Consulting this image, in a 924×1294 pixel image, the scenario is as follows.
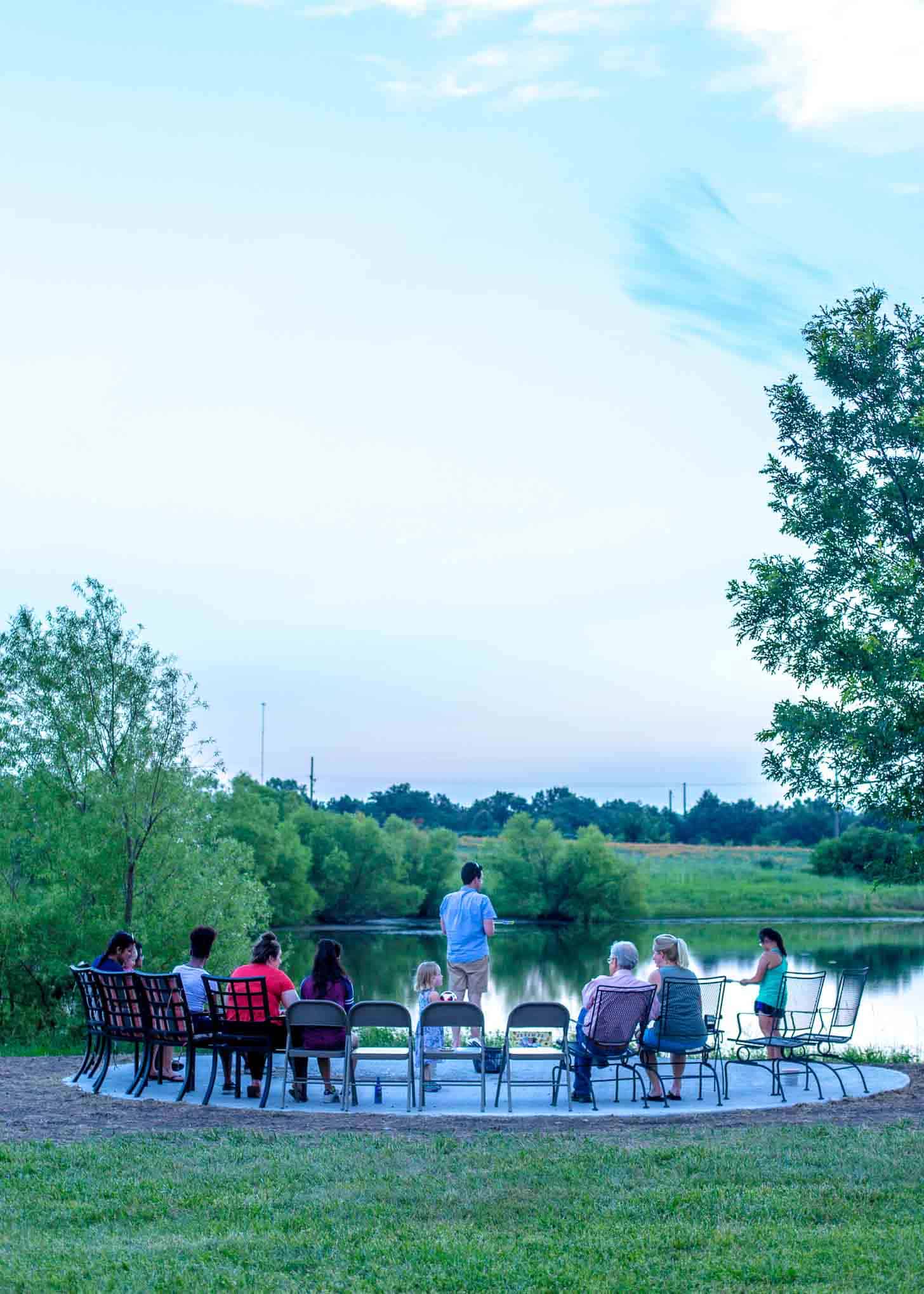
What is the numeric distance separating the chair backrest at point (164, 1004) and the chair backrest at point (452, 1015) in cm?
196

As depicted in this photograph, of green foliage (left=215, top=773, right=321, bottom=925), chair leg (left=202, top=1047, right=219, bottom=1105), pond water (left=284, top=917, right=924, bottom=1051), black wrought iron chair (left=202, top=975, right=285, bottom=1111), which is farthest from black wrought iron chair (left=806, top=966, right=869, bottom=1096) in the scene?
green foliage (left=215, top=773, right=321, bottom=925)

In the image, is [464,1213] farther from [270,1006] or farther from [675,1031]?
[675,1031]

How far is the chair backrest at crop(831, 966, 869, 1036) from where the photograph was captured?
10.5m

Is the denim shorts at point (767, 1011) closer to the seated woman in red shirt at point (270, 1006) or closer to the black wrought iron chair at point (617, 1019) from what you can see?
the black wrought iron chair at point (617, 1019)

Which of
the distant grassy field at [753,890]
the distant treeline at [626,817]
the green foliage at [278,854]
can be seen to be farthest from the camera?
the distant treeline at [626,817]

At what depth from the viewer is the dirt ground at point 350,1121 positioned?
8.09m

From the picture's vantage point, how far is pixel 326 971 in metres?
9.91

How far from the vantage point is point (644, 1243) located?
213 inches

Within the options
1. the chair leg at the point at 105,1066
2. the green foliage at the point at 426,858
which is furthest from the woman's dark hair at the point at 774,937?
the green foliage at the point at 426,858

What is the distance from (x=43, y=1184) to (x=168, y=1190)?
25.1 inches

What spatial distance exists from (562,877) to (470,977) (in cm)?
5769

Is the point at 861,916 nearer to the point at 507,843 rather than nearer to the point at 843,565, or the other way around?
the point at 507,843

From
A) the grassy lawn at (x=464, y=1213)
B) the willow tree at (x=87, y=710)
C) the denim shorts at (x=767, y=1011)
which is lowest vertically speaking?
the grassy lawn at (x=464, y=1213)

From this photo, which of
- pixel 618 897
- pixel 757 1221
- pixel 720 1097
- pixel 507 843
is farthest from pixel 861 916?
pixel 757 1221
